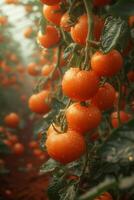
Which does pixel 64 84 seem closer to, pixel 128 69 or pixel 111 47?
pixel 111 47

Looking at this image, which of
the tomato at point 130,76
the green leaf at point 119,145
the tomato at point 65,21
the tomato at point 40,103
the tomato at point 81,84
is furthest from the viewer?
the tomato at point 40,103

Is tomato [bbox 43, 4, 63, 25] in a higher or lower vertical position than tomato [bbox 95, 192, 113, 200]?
higher

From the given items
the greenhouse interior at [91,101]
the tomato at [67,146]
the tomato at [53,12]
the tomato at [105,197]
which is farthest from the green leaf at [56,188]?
the tomato at [53,12]

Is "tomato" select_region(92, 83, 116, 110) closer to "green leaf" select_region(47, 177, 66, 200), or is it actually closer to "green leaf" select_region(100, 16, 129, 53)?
"green leaf" select_region(100, 16, 129, 53)

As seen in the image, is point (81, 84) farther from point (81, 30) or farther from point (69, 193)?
point (69, 193)

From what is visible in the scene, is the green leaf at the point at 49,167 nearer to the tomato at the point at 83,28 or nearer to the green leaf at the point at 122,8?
the tomato at the point at 83,28

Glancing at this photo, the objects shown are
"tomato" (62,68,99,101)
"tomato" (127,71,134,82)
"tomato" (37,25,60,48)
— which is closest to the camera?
"tomato" (62,68,99,101)

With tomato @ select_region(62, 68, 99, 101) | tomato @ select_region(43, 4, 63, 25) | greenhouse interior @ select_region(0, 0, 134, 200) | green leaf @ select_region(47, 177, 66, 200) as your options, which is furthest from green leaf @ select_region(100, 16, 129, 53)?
green leaf @ select_region(47, 177, 66, 200)
